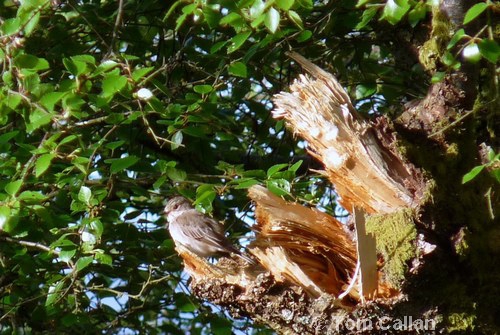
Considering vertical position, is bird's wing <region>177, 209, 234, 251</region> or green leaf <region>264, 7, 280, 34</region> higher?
green leaf <region>264, 7, 280, 34</region>

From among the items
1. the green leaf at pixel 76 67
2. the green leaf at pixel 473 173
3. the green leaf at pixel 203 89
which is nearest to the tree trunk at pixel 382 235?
the green leaf at pixel 473 173

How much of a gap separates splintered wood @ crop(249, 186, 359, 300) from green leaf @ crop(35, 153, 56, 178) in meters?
1.40

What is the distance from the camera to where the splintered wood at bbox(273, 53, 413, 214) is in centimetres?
361

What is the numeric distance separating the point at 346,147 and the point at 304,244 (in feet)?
1.60

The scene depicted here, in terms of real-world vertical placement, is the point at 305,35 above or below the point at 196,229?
above

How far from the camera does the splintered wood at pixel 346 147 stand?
3613 mm

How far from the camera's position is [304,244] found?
12.4 ft

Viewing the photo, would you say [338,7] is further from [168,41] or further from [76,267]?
[76,267]

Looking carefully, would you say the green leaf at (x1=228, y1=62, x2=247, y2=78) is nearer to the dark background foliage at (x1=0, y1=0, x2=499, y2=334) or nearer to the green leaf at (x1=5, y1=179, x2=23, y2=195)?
the dark background foliage at (x1=0, y1=0, x2=499, y2=334)

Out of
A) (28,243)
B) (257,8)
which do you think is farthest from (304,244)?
(28,243)

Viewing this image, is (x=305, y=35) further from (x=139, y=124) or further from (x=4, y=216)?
(x=4, y=216)

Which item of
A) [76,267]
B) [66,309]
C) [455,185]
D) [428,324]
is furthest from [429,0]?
[66,309]

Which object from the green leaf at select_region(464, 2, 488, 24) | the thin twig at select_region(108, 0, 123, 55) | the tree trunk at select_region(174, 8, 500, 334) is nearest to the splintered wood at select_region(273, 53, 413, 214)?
the tree trunk at select_region(174, 8, 500, 334)

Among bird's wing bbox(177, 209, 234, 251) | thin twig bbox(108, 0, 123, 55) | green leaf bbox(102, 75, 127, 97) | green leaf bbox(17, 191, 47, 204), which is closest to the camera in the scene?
green leaf bbox(102, 75, 127, 97)
